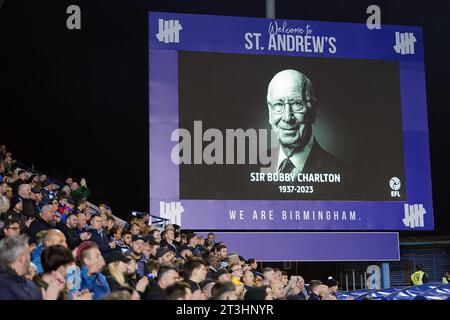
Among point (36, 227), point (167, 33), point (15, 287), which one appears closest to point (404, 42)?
point (167, 33)

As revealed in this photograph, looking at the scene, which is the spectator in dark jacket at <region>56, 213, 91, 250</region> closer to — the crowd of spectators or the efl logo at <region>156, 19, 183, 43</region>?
the crowd of spectators

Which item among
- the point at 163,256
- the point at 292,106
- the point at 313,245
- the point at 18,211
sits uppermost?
the point at 292,106

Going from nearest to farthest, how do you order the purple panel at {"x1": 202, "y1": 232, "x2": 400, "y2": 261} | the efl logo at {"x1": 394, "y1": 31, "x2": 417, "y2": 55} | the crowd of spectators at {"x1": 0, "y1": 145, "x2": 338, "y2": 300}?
the crowd of spectators at {"x1": 0, "y1": 145, "x2": 338, "y2": 300} → the purple panel at {"x1": 202, "y1": 232, "x2": 400, "y2": 261} → the efl logo at {"x1": 394, "y1": 31, "x2": 417, "y2": 55}

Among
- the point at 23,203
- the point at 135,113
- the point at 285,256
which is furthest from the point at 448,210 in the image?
the point at 23,203

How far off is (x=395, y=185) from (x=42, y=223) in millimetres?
9573

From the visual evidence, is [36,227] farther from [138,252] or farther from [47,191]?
[47,191]

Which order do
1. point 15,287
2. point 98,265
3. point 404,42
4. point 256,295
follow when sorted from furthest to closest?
1. point 404,42
2. point 98,265
3. point 256,295
4. point 15,287

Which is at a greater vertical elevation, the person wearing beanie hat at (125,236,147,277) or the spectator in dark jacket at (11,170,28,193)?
the spectator in dark jacket at (11,170,28,193)

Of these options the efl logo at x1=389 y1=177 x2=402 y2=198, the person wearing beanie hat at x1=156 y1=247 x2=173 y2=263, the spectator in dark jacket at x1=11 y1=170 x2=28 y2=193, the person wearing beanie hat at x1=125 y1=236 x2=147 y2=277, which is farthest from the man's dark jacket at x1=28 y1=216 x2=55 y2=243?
the efl logo at x1=389 y1=177 x2=402 y2=198

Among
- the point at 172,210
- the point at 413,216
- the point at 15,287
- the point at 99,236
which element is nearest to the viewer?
the point at 15,287

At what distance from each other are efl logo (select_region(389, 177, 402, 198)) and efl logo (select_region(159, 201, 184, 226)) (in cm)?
437

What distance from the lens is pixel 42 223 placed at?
874 centimetres

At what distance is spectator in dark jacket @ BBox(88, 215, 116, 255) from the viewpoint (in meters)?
9.37

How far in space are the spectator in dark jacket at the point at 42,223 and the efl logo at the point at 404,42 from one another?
33.2ft
